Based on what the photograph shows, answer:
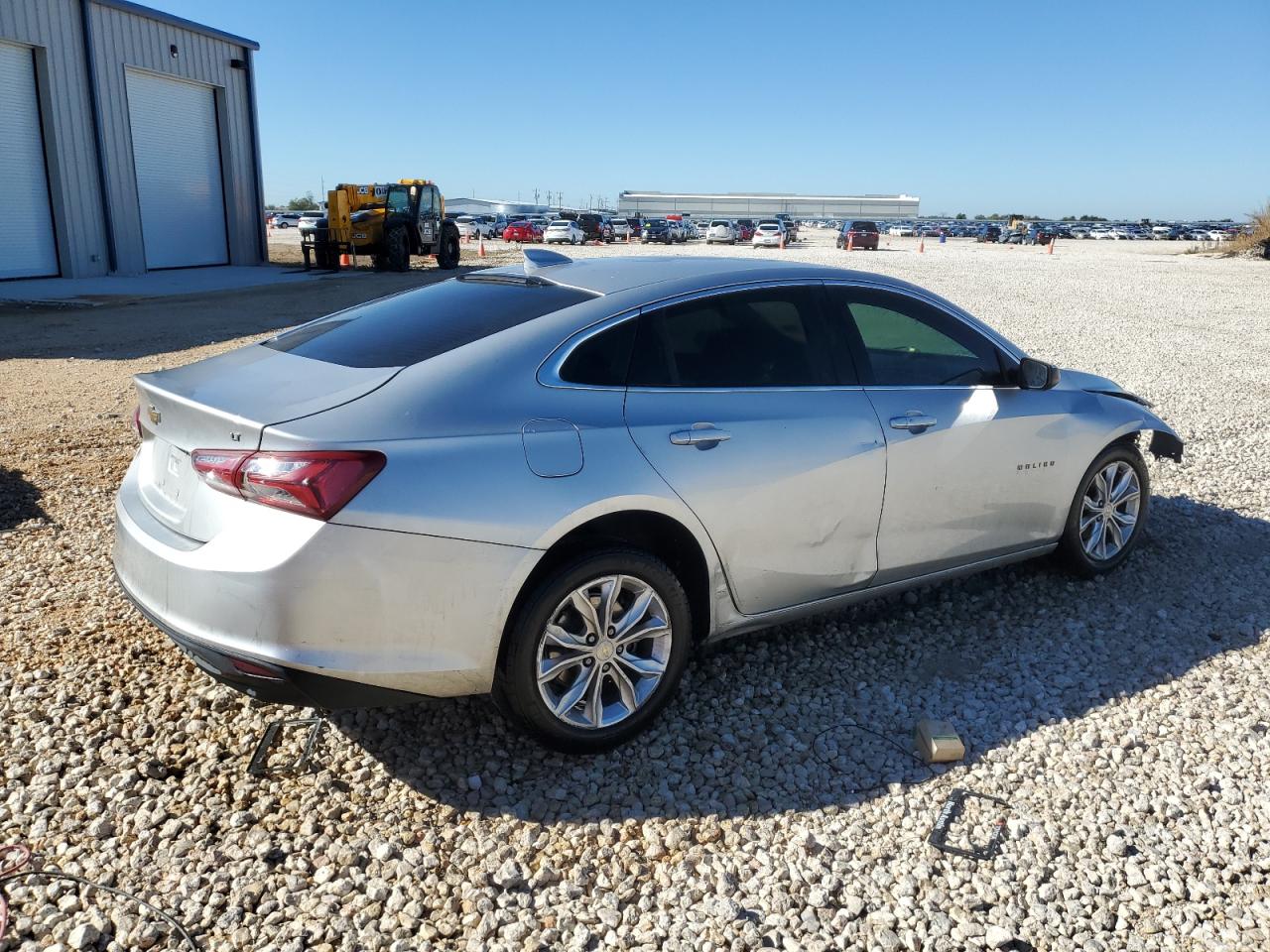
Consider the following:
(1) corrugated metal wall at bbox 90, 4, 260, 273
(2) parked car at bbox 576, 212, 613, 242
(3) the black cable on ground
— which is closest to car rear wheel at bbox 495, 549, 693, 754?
(3) the black cable on ground

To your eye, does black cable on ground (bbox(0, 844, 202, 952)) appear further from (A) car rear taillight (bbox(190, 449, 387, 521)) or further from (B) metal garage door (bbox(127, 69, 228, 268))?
(B) metal garage door (bbox(127, 69, 228, 268))

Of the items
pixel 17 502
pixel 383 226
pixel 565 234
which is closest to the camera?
pixel 17 502

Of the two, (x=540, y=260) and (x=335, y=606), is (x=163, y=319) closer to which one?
(x=540, y=260)

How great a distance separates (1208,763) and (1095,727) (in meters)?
0.37

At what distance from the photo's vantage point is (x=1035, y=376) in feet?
15.0

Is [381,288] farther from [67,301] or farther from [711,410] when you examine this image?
[711,410]

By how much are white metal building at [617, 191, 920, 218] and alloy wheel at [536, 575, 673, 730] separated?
431ft

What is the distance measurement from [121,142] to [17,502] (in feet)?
69.4

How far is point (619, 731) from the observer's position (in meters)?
3.44

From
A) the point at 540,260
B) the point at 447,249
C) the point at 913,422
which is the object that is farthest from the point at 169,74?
the point at 913,422

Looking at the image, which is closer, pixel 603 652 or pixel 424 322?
pixel 603 652

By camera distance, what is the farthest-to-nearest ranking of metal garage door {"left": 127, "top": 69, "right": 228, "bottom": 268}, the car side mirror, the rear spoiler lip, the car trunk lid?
metal garage door {"left": 127, "top": 69, "right": 228, "bottom": 268}, the rear spoiler lip, the car side mirror, the car trunk lid

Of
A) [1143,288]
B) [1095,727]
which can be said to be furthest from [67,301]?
[1143,288]

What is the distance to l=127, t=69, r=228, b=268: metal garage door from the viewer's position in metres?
24.8
